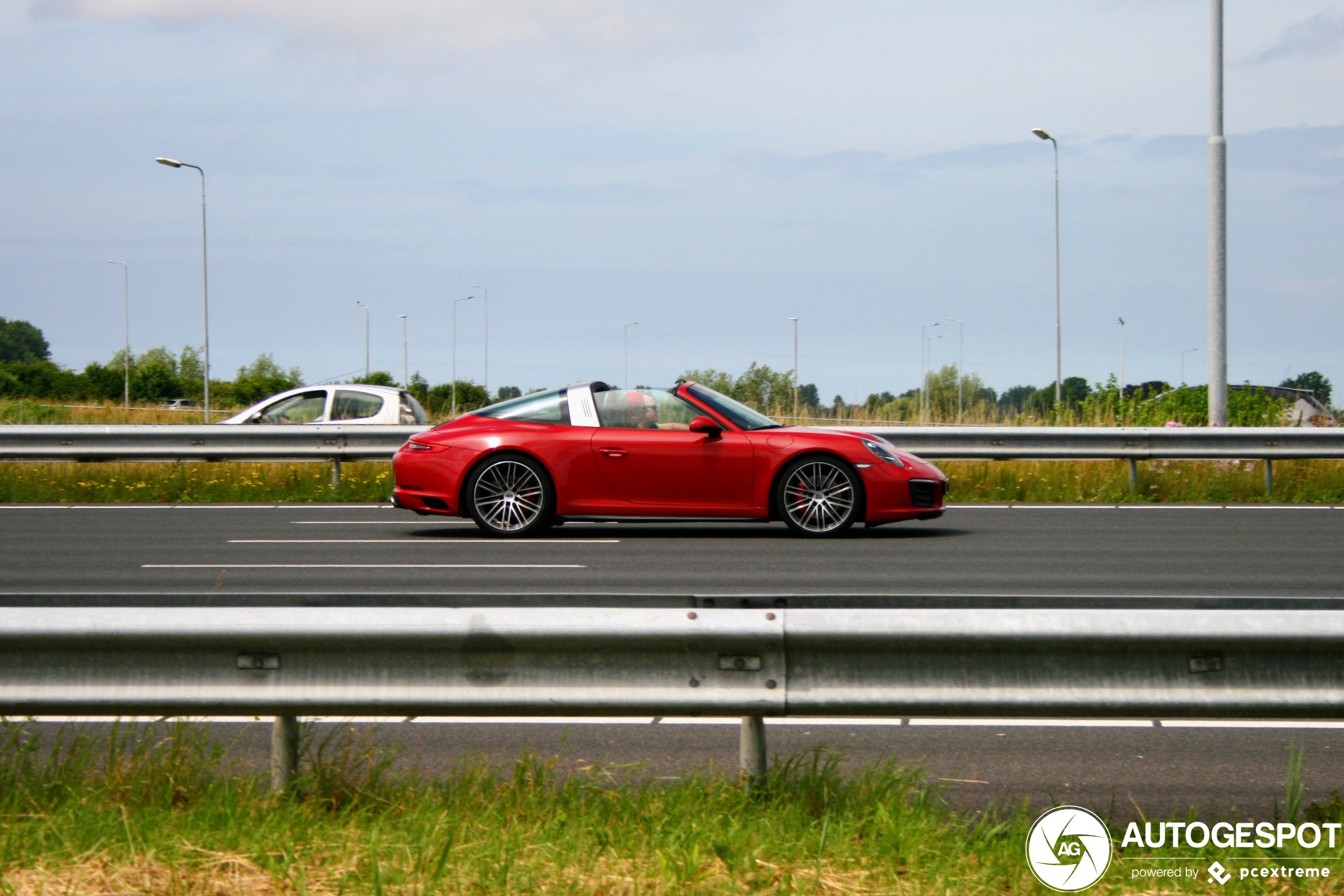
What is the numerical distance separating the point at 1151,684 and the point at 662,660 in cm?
131

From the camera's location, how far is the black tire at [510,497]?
11.5m

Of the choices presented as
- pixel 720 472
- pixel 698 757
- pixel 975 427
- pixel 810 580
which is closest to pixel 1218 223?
pixel 975 427

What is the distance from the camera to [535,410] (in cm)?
1169

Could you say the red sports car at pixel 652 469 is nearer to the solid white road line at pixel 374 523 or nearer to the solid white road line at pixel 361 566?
the solid white road line at pixel 374 523

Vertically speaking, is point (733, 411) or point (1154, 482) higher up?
point (733, 411)

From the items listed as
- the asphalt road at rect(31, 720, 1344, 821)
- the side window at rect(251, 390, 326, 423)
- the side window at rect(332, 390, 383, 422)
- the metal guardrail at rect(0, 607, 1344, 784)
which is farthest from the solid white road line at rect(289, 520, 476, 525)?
the metal guardrail at rect(0, 607, 1344, 784)

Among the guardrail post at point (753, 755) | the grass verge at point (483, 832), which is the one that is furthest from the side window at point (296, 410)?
the guardrail post at point (753, 755)

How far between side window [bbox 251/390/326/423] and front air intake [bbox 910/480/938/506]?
10.6m

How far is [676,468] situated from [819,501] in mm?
1329

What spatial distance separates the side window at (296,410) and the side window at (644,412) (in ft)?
28.4

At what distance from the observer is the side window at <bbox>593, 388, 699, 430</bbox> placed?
11.5m

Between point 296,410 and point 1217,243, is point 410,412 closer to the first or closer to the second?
point 296,410

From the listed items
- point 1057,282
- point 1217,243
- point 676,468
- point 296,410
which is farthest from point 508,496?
point 1057,282

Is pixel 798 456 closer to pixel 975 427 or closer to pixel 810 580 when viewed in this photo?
pixel 810 580
